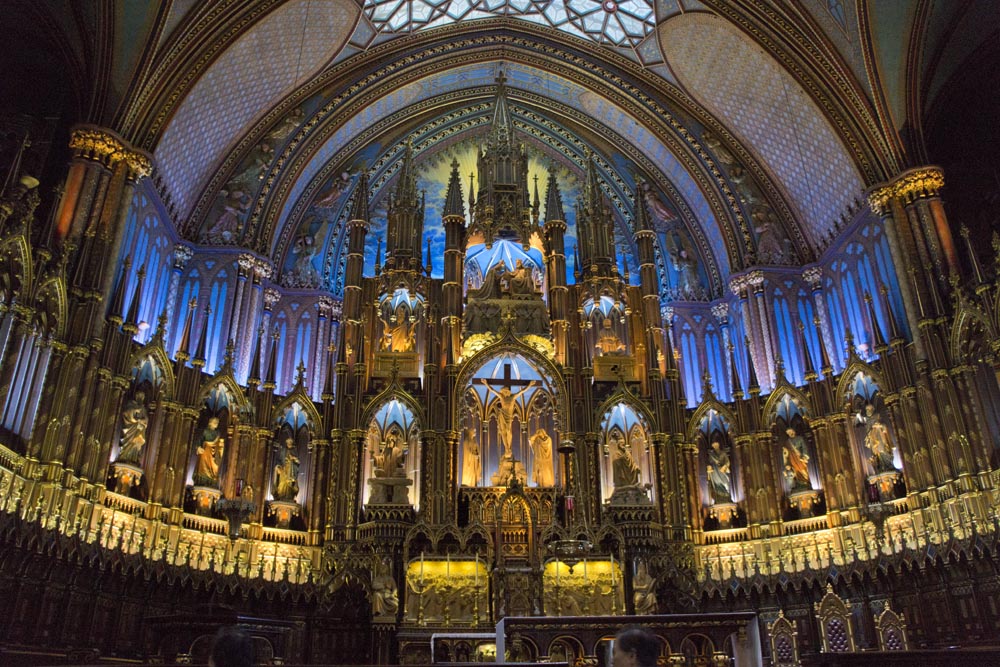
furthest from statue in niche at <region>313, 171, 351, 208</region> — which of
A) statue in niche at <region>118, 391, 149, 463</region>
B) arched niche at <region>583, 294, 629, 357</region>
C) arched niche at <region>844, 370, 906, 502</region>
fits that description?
arched niche at <region>844, 370, 906, 502</region>

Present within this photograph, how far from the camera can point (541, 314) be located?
26.3 m

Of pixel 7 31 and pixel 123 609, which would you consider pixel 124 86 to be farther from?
pixel 123 609

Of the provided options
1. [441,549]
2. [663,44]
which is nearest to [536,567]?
[441,549]

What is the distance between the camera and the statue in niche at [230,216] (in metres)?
25.6

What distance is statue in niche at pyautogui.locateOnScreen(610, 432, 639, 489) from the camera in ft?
77.1

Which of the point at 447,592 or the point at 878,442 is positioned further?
the point at 878,442

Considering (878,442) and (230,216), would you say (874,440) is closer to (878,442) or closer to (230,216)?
(878,442)

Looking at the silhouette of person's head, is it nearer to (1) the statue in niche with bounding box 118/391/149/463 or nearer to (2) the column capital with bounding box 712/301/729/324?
(1) the statue in niche with bounding box 118/391/149/463

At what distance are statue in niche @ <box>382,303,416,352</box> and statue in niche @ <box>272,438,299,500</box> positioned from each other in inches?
175

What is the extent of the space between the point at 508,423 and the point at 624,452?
3.68m

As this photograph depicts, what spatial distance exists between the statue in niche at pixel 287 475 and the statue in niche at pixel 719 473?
12.3 metres

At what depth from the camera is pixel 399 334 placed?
1020 inches

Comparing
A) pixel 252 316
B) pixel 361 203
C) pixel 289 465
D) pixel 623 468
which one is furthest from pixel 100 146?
pixel 623 468

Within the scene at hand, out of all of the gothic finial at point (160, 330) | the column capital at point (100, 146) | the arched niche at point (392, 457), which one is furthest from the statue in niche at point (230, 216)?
the arched niche at point (392, 457)
